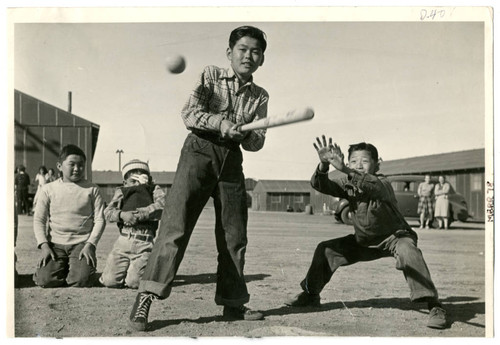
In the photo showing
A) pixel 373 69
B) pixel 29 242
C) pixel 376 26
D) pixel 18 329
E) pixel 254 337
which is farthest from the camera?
pixel 29 242

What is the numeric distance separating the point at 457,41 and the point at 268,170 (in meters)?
1.24

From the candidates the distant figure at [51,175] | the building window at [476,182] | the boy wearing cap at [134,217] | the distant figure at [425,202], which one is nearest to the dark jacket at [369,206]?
the boy wearing cap at [134,217]


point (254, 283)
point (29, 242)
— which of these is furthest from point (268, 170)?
point (29, 242)

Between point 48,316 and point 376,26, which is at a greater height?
point 376,26

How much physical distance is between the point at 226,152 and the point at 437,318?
1.10 meters

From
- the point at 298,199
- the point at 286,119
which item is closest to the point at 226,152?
the point at 286,119

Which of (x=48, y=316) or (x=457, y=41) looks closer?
(x=48, y=316)

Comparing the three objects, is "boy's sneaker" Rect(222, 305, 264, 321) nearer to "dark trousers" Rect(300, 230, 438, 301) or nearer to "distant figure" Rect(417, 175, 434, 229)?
"dark trousers" Rect(300, 230, 438, 301)

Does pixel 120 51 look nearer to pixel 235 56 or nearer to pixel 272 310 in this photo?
pixel 235 56

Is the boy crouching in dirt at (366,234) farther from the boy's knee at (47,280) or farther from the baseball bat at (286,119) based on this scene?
the boy's knee at (47,280)

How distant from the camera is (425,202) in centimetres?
835

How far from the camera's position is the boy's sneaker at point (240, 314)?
2.37 meters

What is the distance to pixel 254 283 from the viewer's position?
2.97m

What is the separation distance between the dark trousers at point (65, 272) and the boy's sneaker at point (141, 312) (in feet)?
2.39
